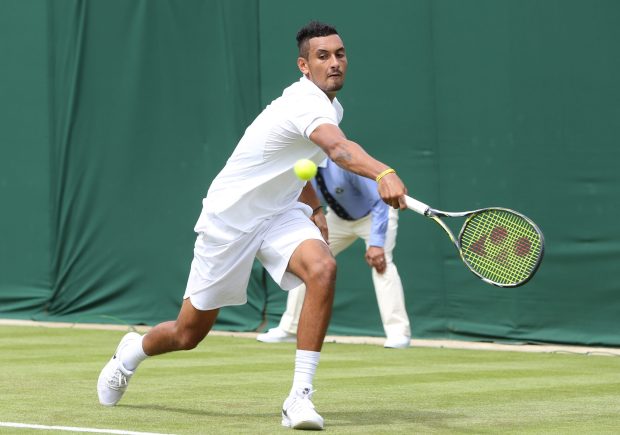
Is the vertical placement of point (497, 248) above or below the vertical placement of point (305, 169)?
below

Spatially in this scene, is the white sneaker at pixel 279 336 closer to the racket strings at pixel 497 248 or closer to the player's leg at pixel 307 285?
the player's leg at pixel 307 285

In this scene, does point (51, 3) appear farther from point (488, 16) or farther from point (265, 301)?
point (488, 16)

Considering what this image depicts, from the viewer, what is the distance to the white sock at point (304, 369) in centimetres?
582

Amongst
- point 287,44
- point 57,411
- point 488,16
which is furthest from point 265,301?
point 57,411

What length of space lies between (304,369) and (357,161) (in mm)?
944

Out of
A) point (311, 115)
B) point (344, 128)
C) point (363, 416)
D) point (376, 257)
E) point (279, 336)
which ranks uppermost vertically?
point (311, 115)

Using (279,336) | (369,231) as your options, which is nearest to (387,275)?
(369,231)

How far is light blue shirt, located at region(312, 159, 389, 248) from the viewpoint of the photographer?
34.2ft

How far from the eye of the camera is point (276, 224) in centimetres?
626

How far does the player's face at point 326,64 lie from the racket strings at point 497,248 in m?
0.88

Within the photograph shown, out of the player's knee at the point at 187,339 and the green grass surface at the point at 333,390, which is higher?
the player's knee at the point at 187,339

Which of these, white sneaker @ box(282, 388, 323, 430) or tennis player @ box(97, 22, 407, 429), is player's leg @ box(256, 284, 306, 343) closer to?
tennis player @ box(97, 22, 407, 429)

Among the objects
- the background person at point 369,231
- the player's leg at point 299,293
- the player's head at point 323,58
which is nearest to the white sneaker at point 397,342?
the background person at point 369,231

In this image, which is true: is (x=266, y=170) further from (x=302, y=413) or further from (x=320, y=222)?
(x=302, y=413)
